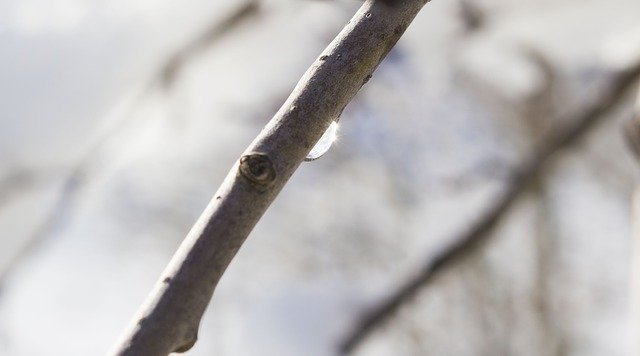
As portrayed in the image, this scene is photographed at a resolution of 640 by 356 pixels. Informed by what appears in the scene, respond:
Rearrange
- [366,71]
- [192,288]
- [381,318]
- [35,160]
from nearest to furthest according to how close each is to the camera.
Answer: [192,288] < [366,71] < [35,160] < [381,318]

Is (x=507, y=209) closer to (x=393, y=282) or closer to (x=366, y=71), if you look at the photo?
(x=393, y=282)

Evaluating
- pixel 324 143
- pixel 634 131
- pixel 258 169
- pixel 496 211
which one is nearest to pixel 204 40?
pixel 496 211

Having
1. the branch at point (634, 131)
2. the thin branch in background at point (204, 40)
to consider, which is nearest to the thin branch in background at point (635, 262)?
the branch at point (634, 131)

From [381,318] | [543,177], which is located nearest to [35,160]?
[381,318]

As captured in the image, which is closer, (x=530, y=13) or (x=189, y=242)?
(x=189, y=242)

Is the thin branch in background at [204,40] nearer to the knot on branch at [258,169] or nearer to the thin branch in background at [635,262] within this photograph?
the thin branch in background at [635,262]
